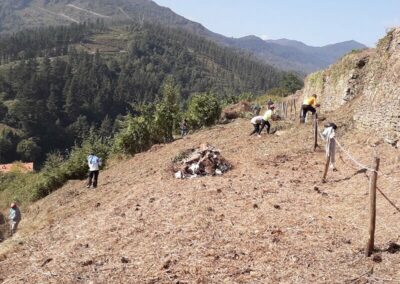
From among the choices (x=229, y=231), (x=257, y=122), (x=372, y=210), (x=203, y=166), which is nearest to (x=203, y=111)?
(x=257, y=122)

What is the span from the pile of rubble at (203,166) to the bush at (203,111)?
12362 mm

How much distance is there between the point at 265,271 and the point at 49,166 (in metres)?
21.2

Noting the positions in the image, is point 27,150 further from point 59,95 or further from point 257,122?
point 257,122

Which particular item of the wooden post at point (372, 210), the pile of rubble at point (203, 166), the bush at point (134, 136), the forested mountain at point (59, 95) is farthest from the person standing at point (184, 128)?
the forested mountain at point (59, 95)

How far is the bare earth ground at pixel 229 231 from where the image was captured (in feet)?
24.3

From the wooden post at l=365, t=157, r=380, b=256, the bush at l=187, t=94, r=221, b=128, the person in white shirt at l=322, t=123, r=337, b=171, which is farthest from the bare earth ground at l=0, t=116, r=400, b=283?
the bush at l=187, t=94, r=221, b=128

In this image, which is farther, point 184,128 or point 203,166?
point 184,128

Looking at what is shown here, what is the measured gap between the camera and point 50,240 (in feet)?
35.4

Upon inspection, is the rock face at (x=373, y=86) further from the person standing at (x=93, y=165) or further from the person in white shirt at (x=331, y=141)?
the person standing at (x=93, y=165)

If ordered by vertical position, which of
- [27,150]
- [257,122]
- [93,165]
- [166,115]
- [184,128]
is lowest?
[27,150]

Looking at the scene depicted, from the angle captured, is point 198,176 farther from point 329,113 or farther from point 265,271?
point 329,113

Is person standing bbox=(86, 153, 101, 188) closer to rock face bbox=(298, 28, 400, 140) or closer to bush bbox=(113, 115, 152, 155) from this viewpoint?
bush bbox=(113, 115, 152, 155)

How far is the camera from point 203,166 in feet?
45.9

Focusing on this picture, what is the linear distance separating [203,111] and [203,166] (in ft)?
43.4
